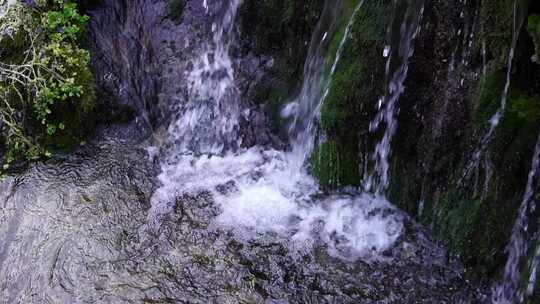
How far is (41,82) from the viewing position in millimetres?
5383

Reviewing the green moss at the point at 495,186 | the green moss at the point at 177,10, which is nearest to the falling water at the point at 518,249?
the green moss at the point at 495,186

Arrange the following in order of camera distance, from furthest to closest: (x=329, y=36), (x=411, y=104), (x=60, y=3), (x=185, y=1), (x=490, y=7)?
(x=185, y=1) < (x=60, y=3) < (x=329, y=36) < (x=411, y=104) < (x=490, y=7)

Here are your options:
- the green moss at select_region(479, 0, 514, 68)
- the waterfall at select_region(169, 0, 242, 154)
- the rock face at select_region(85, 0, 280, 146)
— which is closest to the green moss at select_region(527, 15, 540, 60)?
the green moss at select_region(479, 0, 514, 68)

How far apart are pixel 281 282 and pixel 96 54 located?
3.32 metres

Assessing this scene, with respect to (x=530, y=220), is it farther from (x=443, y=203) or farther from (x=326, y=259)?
(x=326, y=259)

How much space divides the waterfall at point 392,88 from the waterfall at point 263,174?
20 centimetres

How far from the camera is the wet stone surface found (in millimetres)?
4113

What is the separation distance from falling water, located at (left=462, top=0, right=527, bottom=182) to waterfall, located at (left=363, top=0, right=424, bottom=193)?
612 millimetres

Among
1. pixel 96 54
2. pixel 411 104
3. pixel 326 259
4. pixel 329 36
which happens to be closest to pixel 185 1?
pixel 96 54

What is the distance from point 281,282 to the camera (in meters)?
4.21

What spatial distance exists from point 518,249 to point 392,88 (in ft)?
5.12

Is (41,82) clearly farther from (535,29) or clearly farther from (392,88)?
(535,29)

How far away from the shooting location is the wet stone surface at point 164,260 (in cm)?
411

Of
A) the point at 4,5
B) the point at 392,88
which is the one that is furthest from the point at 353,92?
the point at 4,5
